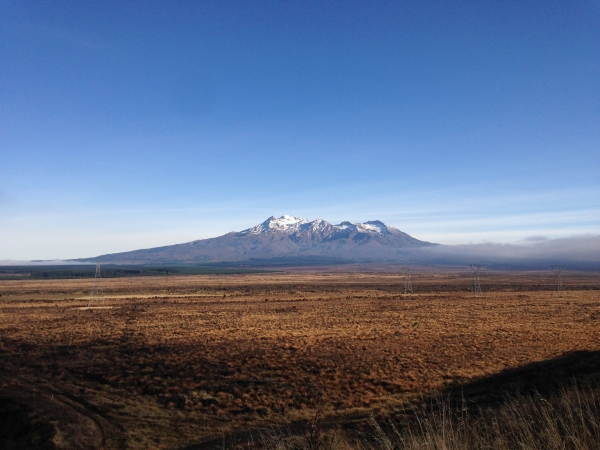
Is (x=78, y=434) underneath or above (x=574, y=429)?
underneath

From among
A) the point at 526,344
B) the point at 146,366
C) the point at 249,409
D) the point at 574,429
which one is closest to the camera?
the point at 574,429

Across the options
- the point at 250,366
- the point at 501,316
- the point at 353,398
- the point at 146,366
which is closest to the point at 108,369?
the point at 146,366

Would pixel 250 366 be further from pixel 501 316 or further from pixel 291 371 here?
pixel 501 316

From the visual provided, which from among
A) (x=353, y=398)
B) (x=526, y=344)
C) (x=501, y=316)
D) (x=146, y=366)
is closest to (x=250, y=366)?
(x=146, y=366)

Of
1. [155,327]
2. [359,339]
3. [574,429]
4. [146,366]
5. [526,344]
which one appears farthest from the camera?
[155,327]

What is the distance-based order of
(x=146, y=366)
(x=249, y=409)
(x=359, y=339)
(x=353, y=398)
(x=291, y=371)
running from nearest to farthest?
(x=249, y=409)
(x=353, y=398)
(x=291, y=371)
(x=146, y=366)
(x=359, y=339)

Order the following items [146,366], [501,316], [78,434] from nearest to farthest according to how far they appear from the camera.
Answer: [78,434] → [146,366] → [501,316]

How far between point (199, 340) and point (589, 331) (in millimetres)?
27039

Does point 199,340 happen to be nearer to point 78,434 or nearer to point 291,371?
point 291,371

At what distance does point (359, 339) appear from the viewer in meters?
27.6

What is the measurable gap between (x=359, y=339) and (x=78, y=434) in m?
19.1

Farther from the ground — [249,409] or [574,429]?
[574,429]

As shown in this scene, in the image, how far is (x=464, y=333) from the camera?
2945 centimetres

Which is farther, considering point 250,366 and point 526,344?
point 526,344
